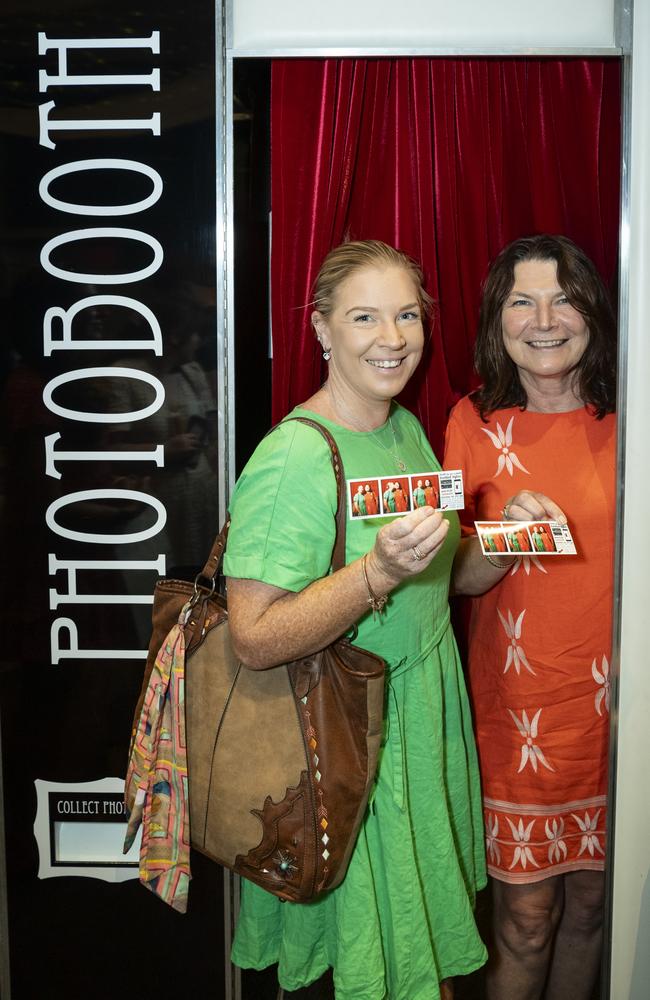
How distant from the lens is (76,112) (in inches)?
72.6

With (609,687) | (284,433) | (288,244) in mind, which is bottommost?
(609,687)

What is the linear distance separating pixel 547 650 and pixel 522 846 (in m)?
0.44

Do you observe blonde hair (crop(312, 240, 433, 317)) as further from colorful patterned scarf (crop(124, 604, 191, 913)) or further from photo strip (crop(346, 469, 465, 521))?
colorful patterned scarf (crop(124, 604, 191, 913))

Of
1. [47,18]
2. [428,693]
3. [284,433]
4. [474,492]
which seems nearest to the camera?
[284,433]

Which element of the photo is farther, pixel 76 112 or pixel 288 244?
pixel 288 244

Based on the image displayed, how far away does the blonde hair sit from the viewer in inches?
65.5

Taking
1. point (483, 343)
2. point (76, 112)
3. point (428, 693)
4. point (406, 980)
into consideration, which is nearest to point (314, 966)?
point (406, 980)

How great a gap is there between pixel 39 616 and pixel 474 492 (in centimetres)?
103

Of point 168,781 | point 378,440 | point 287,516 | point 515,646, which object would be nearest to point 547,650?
point 515,646

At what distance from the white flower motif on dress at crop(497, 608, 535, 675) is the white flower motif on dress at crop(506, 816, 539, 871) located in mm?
345

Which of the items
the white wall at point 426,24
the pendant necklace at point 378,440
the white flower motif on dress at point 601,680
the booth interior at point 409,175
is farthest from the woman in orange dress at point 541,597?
the white wall at point 426,24

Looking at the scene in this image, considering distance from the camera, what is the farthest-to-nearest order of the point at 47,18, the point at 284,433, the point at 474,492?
the point at 474,492 → the point at 47,18 → the point at 284,433

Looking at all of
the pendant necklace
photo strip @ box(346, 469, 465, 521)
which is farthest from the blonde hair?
photo strip @ box(346, 469, 465, 521)

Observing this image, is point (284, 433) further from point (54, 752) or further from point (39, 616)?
point (54, 752)
